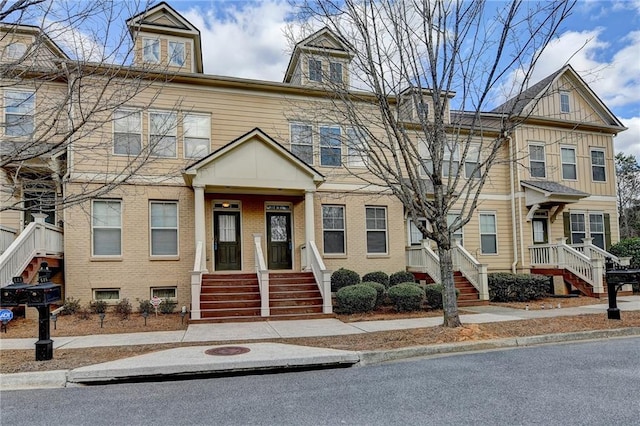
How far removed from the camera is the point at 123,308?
41.8 ft

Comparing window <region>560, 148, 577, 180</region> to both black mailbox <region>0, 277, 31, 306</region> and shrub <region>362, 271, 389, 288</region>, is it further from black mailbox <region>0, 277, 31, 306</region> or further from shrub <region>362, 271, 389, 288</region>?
black mailbox <region>0, 277, 31, 306</region>

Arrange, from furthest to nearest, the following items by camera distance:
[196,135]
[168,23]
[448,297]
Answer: [168,23] → [196,135] → [448,297]

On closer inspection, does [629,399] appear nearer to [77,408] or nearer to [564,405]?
[564,405]

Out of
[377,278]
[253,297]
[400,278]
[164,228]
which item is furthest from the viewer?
[400,278]

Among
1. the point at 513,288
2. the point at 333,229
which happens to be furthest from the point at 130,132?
the point at 513,288

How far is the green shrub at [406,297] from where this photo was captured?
12.5 metres

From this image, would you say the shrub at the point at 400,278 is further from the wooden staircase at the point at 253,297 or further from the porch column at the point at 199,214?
the porch column at the point at 199,214

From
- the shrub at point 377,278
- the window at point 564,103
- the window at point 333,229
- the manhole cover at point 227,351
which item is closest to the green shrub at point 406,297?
the shrub at point 377,278

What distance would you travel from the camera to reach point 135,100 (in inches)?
531

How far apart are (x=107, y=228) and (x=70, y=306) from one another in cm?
254

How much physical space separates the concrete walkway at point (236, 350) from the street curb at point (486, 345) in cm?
2

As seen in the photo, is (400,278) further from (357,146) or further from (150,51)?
(150,51)

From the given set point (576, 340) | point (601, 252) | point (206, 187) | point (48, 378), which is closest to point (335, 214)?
point (206, 187)

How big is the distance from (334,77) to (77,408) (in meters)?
8.31
